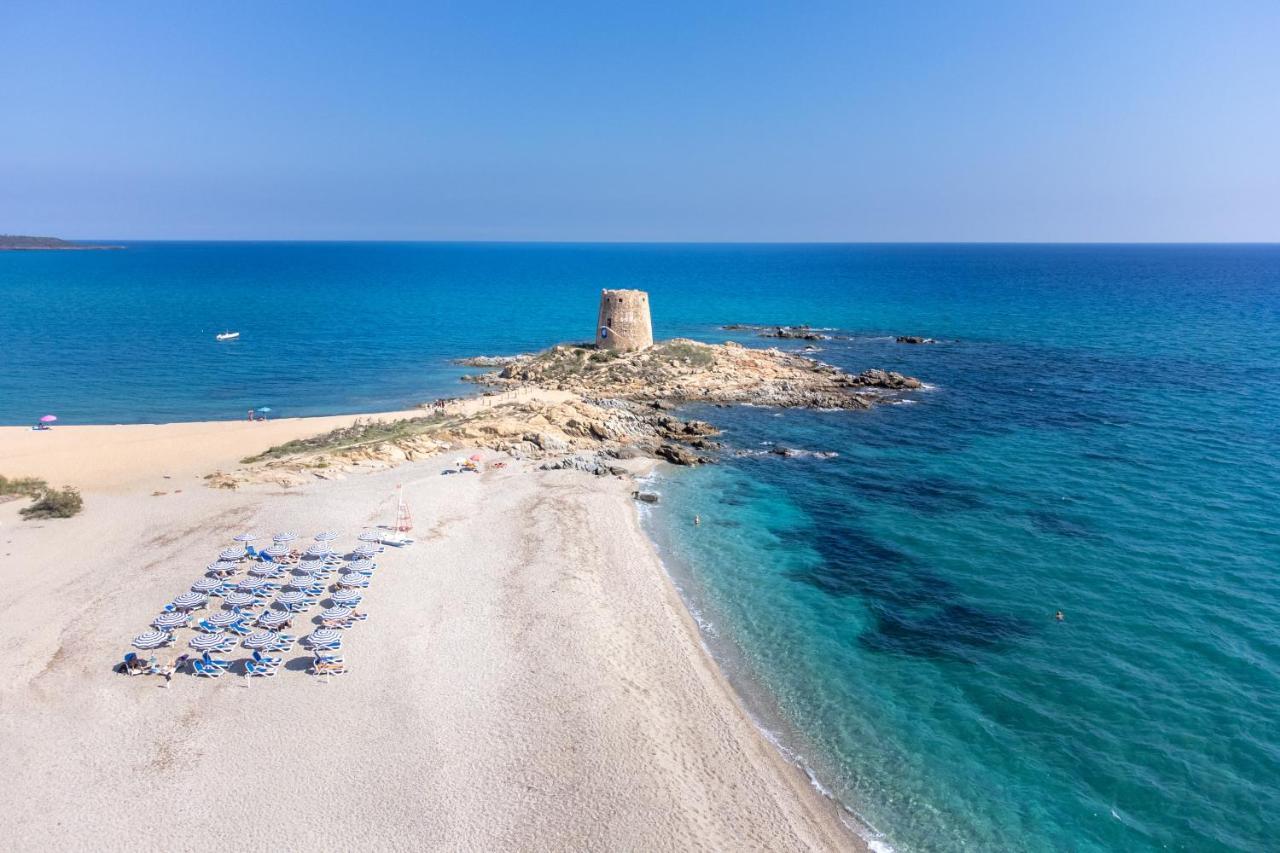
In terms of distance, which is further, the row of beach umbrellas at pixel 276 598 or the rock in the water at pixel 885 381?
the rock in the water at pixel 885 381

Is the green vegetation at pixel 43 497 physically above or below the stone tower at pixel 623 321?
below

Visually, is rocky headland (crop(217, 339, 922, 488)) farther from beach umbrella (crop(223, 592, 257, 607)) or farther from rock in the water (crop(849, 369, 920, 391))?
beach umbrella (crop(223, 592, 257, 607))

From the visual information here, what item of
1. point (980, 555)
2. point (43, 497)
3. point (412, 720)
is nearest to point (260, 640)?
point (412, 720)

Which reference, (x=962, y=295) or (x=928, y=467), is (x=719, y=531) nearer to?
(x=928, y=467)

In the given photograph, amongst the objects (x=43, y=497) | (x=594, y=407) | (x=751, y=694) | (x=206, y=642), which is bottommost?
(x=751, y=694)

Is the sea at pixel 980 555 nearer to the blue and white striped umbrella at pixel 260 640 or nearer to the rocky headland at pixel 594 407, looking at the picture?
the rocky headland at pixel 594 407

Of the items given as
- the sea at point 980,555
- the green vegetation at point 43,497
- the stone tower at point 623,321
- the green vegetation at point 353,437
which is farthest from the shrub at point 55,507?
the stone tower at point 623,321

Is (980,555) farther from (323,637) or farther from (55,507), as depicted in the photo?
(55,507)
